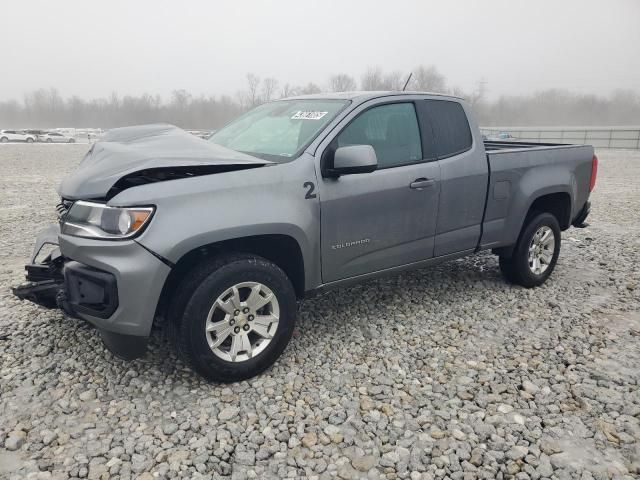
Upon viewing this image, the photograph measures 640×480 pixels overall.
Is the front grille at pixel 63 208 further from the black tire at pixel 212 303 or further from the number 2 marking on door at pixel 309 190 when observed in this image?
the number 2 marking on door at pixel 309 190

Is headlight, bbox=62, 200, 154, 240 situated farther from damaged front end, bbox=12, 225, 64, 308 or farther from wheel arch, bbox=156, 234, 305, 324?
damaged front end, bbox=12, 225, 64, 308

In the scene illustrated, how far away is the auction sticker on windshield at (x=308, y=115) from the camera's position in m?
3.69

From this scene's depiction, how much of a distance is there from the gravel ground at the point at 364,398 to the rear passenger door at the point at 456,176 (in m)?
0.68

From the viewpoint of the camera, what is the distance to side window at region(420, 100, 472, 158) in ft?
13.5

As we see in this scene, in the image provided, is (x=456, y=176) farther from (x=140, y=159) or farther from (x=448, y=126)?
(x=140, y=159)

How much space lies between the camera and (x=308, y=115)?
3783 millimetres

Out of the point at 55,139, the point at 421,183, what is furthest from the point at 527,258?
the point at 55,139

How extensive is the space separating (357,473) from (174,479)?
887 mm

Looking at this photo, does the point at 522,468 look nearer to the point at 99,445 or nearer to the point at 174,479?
the point at 174,479

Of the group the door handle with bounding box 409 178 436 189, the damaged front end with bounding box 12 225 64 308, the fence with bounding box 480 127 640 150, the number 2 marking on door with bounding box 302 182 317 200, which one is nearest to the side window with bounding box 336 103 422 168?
the door handle with bounding box 409 178 436 189

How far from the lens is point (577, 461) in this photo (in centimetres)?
253

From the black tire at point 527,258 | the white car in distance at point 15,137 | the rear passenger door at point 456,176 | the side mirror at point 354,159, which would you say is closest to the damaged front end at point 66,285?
the side mirror at point 354,159

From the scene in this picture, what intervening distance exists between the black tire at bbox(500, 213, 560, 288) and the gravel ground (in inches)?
8.4

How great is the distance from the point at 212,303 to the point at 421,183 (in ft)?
6.10
